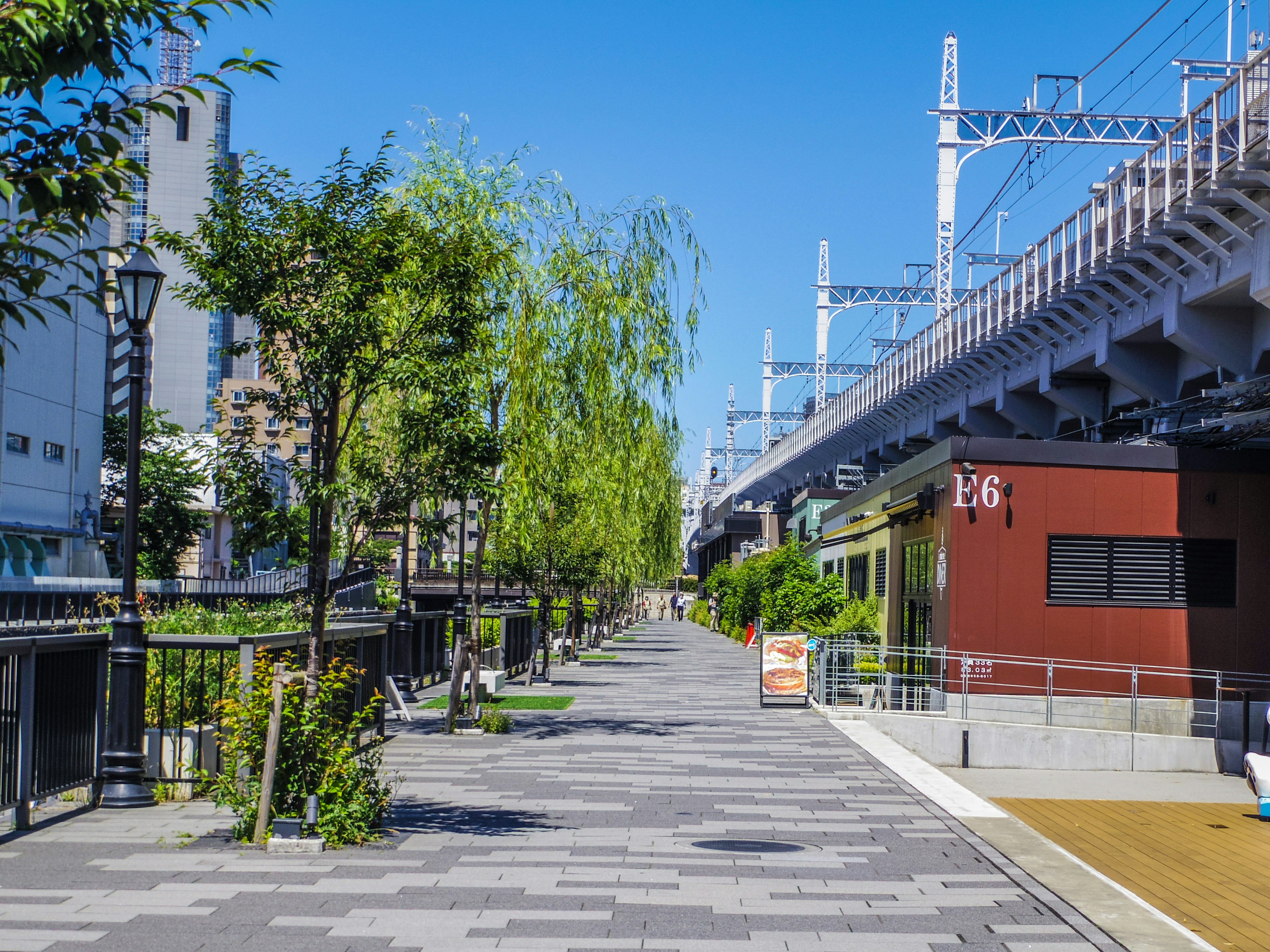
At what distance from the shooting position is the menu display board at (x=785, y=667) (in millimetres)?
23500

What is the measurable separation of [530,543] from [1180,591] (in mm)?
11457

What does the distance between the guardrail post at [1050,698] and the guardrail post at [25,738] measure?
15.7m

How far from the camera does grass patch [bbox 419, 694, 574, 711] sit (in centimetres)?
2225

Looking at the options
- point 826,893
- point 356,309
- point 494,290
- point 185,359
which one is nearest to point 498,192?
point 494,290

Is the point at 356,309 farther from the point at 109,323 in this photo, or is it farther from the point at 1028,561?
the point at 109,323

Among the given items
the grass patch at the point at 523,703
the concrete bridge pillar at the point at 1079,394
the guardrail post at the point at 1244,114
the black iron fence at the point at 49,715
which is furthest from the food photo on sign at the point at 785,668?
the black iron fence at the point at 49,715

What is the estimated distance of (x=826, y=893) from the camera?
8.46 meters

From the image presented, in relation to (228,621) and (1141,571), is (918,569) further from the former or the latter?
(228,621)

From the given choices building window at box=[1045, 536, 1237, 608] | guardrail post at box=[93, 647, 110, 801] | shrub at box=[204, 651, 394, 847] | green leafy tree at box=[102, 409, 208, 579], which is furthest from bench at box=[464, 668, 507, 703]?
green leafy tree at box=[102, 409, 208, 579]

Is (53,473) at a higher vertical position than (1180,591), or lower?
higher

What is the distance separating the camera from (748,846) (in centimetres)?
1012

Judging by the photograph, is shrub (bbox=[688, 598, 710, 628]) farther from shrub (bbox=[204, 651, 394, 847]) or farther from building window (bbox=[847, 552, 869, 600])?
shrub (bbox=[204, 651, 394, 847])

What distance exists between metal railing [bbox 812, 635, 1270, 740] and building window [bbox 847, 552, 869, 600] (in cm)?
959

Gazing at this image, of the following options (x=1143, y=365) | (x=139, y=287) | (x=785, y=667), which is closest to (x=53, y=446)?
(x=785, y=667)
